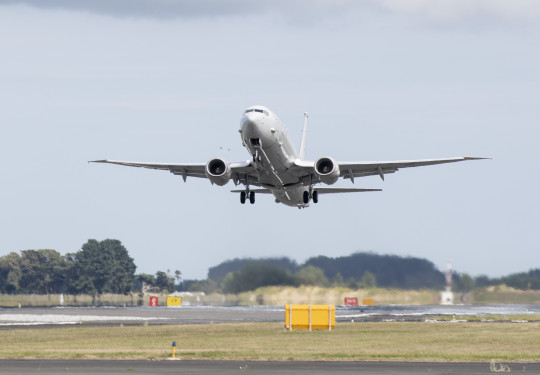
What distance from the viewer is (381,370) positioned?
3972 cm

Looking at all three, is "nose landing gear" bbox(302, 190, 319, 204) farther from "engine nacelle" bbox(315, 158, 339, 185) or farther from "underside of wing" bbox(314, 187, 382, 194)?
"engine nacelle" bbox(315, 158, 339, 185)

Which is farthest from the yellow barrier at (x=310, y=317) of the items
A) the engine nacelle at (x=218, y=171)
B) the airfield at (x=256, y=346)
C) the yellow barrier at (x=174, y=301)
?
the yellow barrier at (x=174, y=301)

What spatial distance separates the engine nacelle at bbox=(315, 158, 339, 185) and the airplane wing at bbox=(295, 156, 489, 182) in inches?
20.4

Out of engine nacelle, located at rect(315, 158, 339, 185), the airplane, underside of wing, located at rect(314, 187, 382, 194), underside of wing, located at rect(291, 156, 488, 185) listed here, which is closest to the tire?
the airplane

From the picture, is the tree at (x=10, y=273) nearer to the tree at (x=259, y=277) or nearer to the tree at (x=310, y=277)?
the tree at (x=259, y=277)

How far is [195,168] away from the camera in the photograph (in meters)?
61.1

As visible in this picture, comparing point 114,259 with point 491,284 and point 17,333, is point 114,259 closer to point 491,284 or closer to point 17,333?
point 491,284

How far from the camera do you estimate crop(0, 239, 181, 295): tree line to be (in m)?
178

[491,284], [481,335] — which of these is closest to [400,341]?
[481,335]

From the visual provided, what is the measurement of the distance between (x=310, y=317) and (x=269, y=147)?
16550 mm

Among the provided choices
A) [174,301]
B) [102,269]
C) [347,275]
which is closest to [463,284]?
[347,275]

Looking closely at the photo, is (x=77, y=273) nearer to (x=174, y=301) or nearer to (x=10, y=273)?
(x=10, y=273)

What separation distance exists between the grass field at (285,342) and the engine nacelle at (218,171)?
9554 mm

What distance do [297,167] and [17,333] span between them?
22.8 meters
